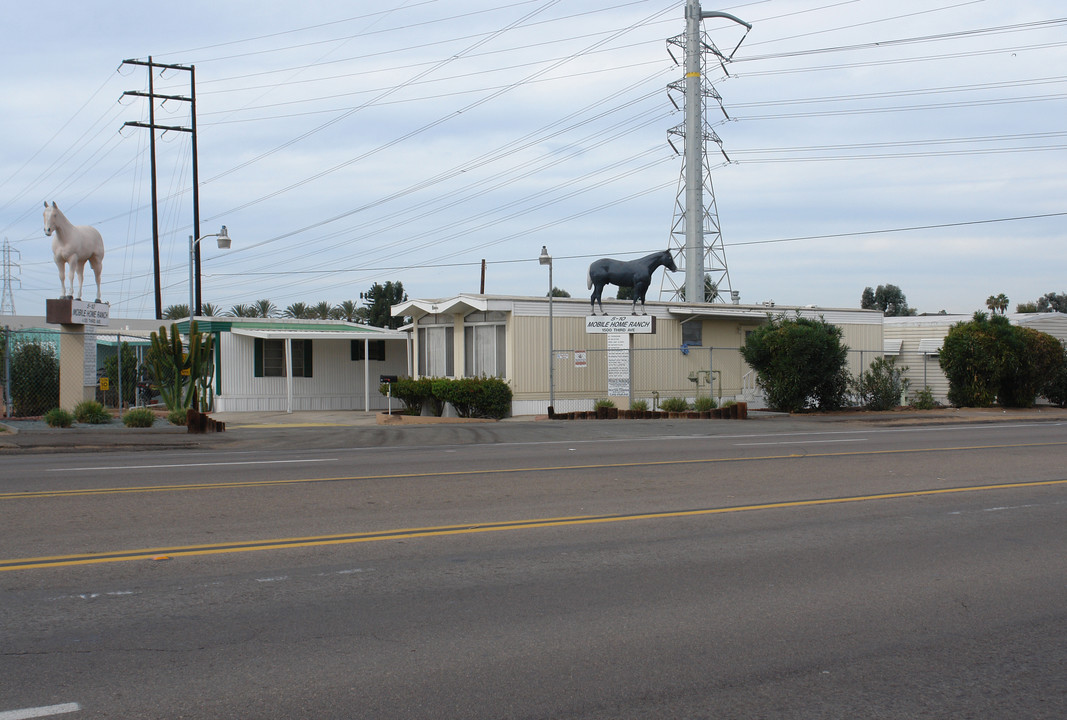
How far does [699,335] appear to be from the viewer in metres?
32.7

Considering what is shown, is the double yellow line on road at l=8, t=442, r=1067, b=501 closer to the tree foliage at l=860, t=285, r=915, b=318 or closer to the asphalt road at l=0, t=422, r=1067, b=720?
the asphalt road at l=0, t=422, r=1067, b=720

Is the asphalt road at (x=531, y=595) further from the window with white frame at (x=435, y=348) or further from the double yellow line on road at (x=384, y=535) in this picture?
the window with white frame at (x=435, y=348)

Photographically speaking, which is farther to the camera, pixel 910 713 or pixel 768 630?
pixel 768 630

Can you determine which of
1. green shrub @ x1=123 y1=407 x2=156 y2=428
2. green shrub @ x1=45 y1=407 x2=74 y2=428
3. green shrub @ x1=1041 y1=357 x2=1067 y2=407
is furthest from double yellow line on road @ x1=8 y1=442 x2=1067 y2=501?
green shrub @ x1=1041 y1=357 x2=1067 y2=407

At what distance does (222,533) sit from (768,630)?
5.23 m

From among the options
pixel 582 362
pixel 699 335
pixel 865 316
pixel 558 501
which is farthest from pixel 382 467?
pixel 865 316

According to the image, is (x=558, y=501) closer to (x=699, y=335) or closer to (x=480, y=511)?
(x=480, y=511)

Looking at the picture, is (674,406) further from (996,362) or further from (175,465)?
(175,465)

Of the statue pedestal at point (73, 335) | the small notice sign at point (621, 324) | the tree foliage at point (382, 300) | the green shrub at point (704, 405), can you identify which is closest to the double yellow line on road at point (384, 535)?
the statue pedestal at point (73, 335)

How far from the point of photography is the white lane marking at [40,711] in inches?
173

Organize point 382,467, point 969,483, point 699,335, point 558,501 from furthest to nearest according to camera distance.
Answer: point 699,335
point 382,467
point 969,483
point 558,501

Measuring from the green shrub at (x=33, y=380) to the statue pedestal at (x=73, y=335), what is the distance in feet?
2.62

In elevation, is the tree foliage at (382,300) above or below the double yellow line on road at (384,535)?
above

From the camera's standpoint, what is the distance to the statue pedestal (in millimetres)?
22219
